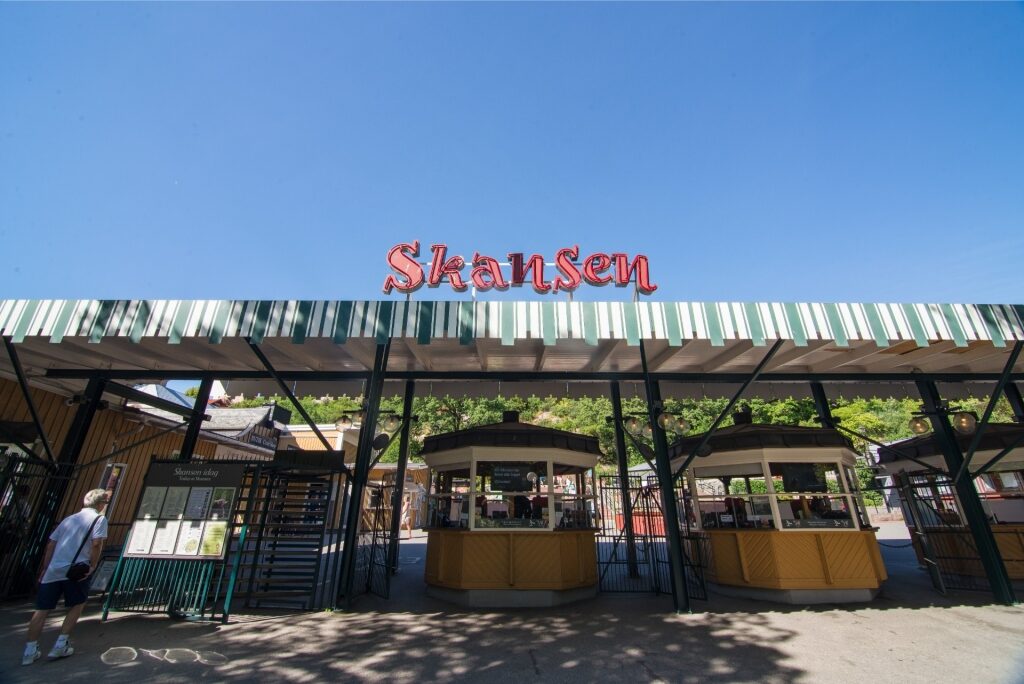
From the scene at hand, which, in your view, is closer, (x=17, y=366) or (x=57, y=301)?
(x=57, y=301)

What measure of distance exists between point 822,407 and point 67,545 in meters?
13.8

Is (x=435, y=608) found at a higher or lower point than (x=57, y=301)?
lower

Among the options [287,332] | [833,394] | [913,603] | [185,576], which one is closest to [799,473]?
[913,603]

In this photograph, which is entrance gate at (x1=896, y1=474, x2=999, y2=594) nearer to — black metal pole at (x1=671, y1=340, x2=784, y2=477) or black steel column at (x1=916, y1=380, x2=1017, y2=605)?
black steel column at (x1=916, y1=380, x2=1017, y2=605)

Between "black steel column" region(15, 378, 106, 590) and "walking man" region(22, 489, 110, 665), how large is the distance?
3.91 metres

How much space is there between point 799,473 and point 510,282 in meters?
7.02

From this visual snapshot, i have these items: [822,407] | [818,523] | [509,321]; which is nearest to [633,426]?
[818,523]

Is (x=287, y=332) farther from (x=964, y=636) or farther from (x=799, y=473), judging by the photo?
(x=964, y=636)

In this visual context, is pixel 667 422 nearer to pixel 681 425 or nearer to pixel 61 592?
pixel 681 425

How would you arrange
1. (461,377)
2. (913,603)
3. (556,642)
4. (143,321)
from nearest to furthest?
1. (556,642)
2. (143,321)
3. (913,603)
4. (461,377)

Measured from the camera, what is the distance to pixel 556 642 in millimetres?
5809

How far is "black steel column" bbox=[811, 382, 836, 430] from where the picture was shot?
34.9ft

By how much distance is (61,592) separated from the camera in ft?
16.4

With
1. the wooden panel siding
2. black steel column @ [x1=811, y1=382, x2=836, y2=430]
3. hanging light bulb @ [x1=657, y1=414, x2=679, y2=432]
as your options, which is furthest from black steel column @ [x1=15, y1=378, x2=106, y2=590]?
black steel column @ [x1=811, y1=382, x2=836, y2=430]
